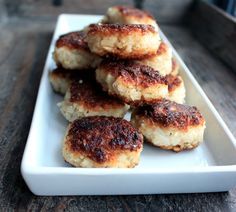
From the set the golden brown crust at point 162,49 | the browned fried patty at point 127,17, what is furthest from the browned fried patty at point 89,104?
the browned fried patty at point 127,17

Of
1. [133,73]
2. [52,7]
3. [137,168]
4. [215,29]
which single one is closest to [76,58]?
[133,73]

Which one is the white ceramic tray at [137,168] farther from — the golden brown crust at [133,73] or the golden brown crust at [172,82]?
the golden brown crust at [133,73]

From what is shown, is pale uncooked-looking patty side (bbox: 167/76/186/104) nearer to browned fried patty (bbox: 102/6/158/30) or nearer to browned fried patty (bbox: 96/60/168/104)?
browned fried patty (bbox: 96/60/168/104)

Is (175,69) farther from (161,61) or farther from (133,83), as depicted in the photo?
(133,83)

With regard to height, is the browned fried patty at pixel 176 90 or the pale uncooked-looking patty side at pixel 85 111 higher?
the browned fried patty at pixel 176 90

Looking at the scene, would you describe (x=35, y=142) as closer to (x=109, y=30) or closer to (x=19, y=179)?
(x=19, y=179)

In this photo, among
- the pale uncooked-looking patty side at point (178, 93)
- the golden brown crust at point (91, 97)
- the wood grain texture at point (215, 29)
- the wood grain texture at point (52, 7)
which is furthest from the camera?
the wood grain texture at point (52, 7)
